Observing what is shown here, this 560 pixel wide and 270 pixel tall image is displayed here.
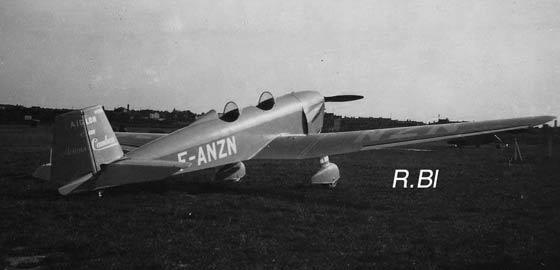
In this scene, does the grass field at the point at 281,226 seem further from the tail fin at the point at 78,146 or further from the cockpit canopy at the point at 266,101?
the cockpit canopy at the point at 266,101

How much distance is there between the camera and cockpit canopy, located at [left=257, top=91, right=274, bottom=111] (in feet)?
35.6

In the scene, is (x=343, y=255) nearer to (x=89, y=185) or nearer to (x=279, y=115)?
(x=89, y=185)

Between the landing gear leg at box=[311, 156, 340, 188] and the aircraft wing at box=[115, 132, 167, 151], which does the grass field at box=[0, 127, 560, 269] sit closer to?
the landing gear leg at box=[311, 156, 340, 188]

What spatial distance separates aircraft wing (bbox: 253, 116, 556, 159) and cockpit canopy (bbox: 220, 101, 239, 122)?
0.98 meters

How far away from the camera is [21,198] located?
766 centimetres

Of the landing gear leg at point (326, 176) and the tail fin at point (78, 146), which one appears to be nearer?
the tail fin at point (78, 146)

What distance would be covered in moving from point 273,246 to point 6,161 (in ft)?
38.7

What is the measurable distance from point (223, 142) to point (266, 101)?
2.49m

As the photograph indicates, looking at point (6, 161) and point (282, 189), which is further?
point (6, 161)

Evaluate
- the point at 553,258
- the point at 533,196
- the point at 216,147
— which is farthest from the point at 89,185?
the point at 533,196

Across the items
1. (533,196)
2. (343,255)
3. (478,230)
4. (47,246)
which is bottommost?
(533,196)

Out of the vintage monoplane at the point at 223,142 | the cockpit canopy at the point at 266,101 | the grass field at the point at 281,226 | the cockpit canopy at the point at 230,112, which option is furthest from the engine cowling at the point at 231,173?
the cockpit canopy at the point at 266,101

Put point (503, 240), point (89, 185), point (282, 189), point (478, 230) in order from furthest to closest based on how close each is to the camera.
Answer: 1. point (282, 189)
2. point (89, 185)
3. point (478, 230)
4. point (503, 240)

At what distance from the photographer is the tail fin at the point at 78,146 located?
6.00 m
